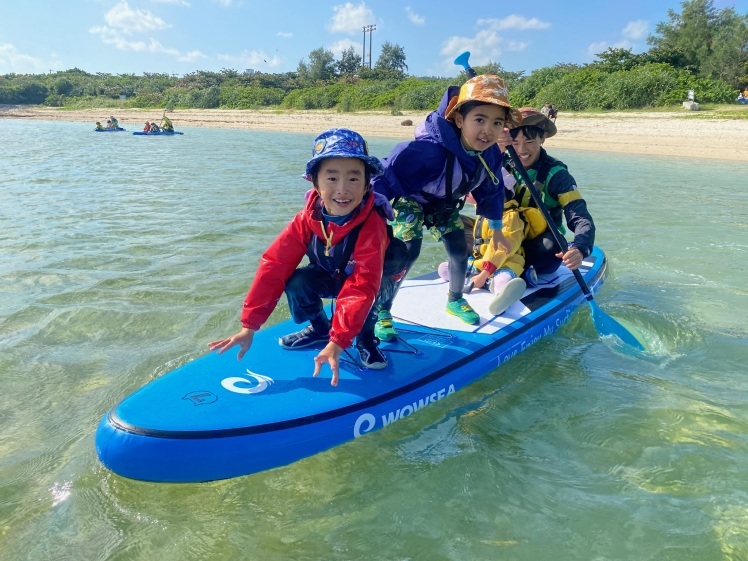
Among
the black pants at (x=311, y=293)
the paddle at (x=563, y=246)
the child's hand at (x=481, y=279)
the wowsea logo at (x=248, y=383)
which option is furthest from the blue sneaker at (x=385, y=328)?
the paddle at (x=563, y=246)

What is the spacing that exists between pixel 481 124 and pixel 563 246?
158 cm

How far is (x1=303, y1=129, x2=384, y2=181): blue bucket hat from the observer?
8.02 feet

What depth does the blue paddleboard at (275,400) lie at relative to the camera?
86.9 inches

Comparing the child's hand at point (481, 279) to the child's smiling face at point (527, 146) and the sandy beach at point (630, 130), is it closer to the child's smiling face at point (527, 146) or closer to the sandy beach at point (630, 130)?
the child's smiling face at point (527, 146)

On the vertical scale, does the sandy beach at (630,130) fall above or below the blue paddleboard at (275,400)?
above

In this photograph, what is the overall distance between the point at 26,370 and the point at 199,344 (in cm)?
103

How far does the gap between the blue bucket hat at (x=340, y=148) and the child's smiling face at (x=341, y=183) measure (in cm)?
4

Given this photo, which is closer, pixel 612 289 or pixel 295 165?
pixel 612 289

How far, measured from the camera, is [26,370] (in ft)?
11.2

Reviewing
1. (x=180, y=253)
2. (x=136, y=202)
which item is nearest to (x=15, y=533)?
(x=180, y=253)

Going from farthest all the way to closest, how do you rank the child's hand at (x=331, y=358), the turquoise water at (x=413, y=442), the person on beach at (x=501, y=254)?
1. the person on beach at (x=501, y=254)
2. the child's hand at (x=331, y=358)
3. the turquoise water at (x=413, y=442)

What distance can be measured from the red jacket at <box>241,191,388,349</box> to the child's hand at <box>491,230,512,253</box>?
1.46 m

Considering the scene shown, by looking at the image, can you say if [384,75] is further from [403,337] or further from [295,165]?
[403,337]

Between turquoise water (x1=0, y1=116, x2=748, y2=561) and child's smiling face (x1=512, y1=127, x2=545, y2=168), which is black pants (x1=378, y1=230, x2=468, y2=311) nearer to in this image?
turquoise water (x1=0, y1=116, x2=748, y2=561)
